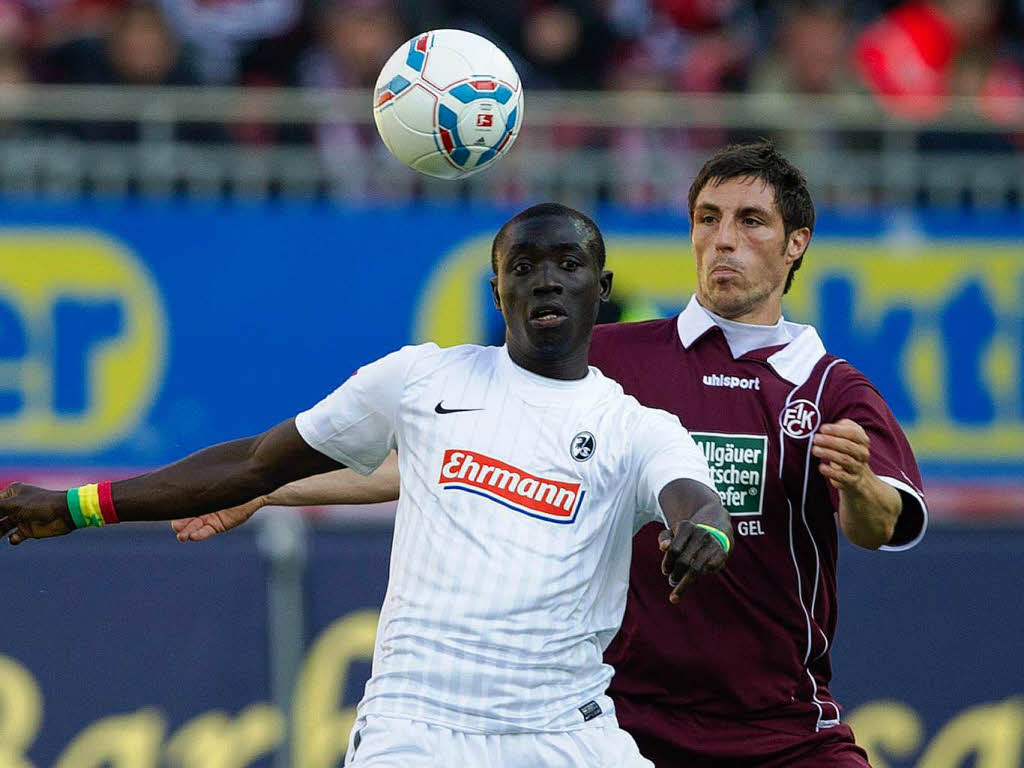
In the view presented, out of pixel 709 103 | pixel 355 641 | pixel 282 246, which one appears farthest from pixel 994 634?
pixel 282 246

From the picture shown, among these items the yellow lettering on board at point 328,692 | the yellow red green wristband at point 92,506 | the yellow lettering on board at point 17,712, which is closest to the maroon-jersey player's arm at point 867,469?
the yellow red green wristband at point 92,506

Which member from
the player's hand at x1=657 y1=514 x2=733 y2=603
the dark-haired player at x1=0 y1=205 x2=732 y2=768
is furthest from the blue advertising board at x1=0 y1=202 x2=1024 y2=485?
the player's hand at x1=657 y1=514 x2=733 y2=603

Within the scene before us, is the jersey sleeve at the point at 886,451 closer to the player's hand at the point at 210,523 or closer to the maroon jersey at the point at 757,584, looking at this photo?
the maroon jersey at the point at 757,584

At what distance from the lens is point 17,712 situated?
7832 millimetres

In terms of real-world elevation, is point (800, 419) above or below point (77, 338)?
above

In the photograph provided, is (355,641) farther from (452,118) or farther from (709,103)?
(709,103)

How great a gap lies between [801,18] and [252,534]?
6.20 m

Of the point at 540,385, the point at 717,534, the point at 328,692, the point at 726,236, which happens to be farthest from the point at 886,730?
the point at 717,534

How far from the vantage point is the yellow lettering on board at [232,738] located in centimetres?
791

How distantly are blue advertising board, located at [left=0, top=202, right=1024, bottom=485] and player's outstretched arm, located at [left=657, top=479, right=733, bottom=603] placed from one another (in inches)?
272

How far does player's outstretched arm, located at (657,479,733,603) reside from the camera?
431 cm

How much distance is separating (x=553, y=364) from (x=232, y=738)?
3.58 m

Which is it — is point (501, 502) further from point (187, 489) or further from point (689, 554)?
point (187, 489)

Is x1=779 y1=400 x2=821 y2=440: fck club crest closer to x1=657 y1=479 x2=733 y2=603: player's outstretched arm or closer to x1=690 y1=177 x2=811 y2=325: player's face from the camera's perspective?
x1=690 y1=177 x2=811 y2=325: player's face
